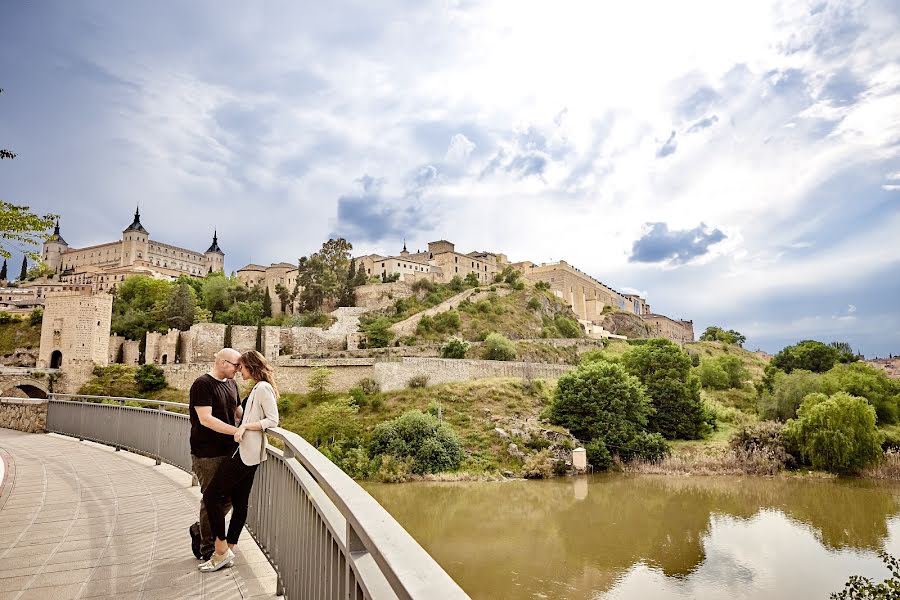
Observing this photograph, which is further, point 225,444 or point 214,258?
point 214,258

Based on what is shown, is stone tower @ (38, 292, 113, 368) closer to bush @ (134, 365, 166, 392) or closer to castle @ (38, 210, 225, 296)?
bush @ (134, 365, 166, 392)

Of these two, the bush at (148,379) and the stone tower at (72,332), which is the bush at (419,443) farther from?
the stone tower at (72,332)

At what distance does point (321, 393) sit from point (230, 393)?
30212mm

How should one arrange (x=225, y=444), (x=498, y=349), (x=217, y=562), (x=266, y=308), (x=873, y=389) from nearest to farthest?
(x=217, y=562) < (x=225, y=444) < (x=873, y=389) < (x=498, y=349) < (x=266, y=308)

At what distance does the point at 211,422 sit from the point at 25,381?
35.5m

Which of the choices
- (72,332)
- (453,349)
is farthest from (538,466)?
(72,332)

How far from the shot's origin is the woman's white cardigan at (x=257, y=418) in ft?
13.4

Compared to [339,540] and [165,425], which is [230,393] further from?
[165,425]

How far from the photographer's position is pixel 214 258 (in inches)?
4043

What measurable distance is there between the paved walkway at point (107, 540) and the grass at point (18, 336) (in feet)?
144

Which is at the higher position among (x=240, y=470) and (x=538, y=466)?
(x=240, y=470)

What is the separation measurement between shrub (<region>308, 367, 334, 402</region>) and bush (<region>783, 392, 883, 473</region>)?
28.3m

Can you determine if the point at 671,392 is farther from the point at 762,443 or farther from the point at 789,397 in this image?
the point at 789,397

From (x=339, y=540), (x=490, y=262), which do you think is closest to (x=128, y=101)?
(x=339, y=540)
